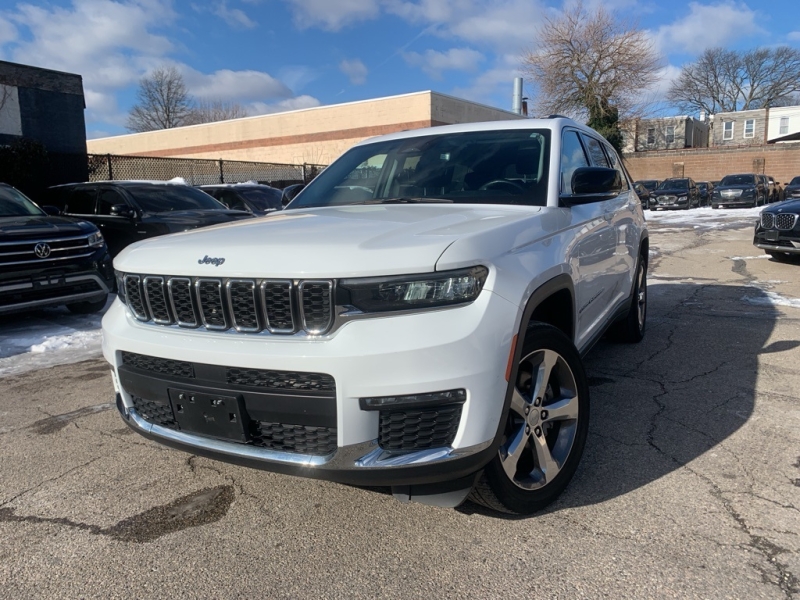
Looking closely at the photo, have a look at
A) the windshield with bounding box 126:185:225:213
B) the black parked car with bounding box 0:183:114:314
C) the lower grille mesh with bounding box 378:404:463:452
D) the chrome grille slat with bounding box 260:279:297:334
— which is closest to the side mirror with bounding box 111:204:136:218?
the windshield with bounding box 126:185:225:213

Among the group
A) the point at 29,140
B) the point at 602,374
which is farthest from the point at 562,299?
the point at 29,140

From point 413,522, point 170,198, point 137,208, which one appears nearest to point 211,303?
point 413,522

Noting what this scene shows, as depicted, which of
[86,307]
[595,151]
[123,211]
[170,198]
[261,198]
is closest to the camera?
[595,151]

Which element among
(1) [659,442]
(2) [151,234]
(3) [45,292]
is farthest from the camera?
(2) [151,234]

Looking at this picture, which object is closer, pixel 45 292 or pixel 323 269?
pixel 323 269

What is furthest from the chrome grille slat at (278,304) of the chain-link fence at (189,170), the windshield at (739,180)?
the windshield at (739,180)

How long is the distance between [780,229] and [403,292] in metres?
10.5

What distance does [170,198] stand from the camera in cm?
973

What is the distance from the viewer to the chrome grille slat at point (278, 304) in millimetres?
2371

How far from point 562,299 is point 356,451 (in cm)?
148

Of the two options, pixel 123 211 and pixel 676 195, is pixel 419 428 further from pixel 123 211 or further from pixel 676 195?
pixel 676 195

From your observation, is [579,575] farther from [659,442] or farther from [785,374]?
[785,374]

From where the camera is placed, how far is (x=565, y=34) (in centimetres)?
3684

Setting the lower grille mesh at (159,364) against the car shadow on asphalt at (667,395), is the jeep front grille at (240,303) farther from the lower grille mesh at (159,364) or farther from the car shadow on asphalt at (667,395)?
the car shadow on asphalt at (667,395)
